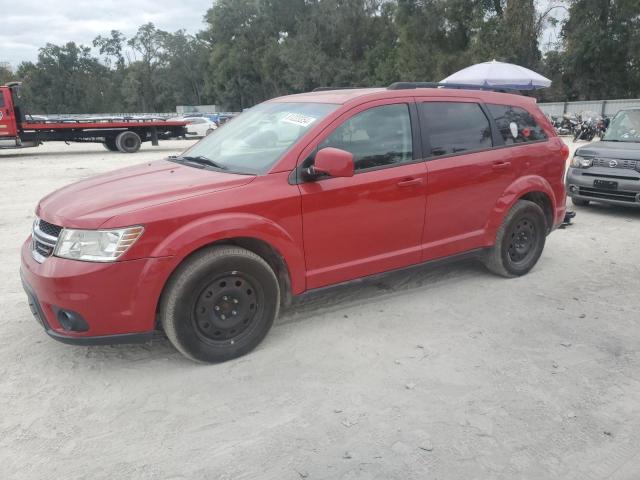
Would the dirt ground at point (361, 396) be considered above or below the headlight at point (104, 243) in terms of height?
below

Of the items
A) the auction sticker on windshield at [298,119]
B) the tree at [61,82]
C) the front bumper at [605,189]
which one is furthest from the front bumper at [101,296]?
the tree at [61,82]

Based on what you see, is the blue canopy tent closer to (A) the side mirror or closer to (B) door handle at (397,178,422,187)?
(B) door handle at (397,178,422,187)

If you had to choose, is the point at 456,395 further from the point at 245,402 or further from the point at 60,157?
the point at 60,157

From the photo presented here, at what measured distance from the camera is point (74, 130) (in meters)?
19.5

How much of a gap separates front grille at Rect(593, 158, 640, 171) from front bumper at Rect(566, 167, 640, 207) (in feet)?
0.20

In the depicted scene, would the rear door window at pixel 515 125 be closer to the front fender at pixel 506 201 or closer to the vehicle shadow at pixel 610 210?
the front fender at pixel 506 201

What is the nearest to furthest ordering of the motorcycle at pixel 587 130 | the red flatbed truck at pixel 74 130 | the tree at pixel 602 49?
the red flatbed truck at pixel 74 130
the motorcycle at pixel 587 130
the tree at pixel 602 49

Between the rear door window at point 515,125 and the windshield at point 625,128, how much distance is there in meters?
3.95

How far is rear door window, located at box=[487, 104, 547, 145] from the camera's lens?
484 cm

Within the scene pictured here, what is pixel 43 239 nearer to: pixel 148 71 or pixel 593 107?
pixel 593 107

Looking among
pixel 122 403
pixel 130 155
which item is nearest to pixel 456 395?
pixel 122 403

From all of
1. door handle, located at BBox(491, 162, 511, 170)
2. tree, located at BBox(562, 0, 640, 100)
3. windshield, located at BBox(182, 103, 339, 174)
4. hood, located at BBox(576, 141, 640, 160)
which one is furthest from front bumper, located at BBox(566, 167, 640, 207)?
tree, located at BBox(562, 0, 640, 100)

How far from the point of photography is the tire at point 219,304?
3246mm

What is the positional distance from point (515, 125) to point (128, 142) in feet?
59.9
